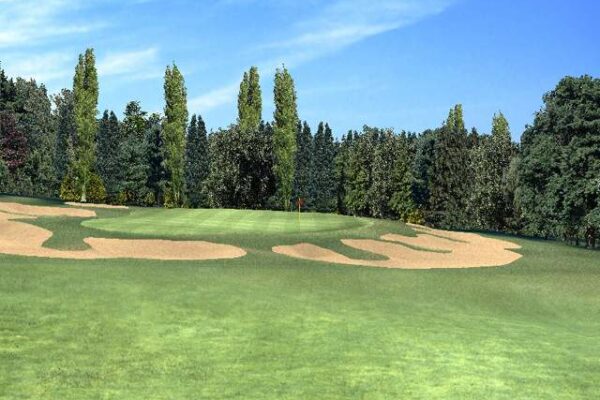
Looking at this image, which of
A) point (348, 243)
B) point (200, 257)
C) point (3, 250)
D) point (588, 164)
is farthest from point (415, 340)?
point (588, 164)

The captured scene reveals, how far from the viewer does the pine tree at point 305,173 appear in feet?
355

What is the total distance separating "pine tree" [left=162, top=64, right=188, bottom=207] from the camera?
8081 centimetres

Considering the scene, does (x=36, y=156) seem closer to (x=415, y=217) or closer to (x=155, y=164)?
(x=155, y=164)

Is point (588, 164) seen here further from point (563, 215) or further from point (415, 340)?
point (415, 340)

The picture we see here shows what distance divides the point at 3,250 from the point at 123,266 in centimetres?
606

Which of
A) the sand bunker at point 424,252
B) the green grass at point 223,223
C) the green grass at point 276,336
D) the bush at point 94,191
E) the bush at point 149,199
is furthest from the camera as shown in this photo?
the bush at point 149,199

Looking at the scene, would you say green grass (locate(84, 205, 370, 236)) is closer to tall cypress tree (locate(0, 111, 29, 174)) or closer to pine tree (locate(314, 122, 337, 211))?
tall cypress tree (locate(0, 111, 29, 174))

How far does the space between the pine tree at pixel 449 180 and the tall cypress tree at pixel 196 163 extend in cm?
3175

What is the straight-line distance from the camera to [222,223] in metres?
37.0

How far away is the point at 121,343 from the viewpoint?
12039 mm

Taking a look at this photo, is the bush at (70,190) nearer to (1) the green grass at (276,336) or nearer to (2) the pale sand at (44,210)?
(2) the pale sand at (44,210)

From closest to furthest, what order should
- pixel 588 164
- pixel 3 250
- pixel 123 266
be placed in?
pixel 123 266 < pixel 3 250 < pixel 588 164

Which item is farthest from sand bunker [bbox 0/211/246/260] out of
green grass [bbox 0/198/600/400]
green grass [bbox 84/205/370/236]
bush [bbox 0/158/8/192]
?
bush [bbox 0/158/8/192]

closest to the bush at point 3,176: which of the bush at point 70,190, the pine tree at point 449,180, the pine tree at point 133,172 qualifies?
the bush at point 70,190
